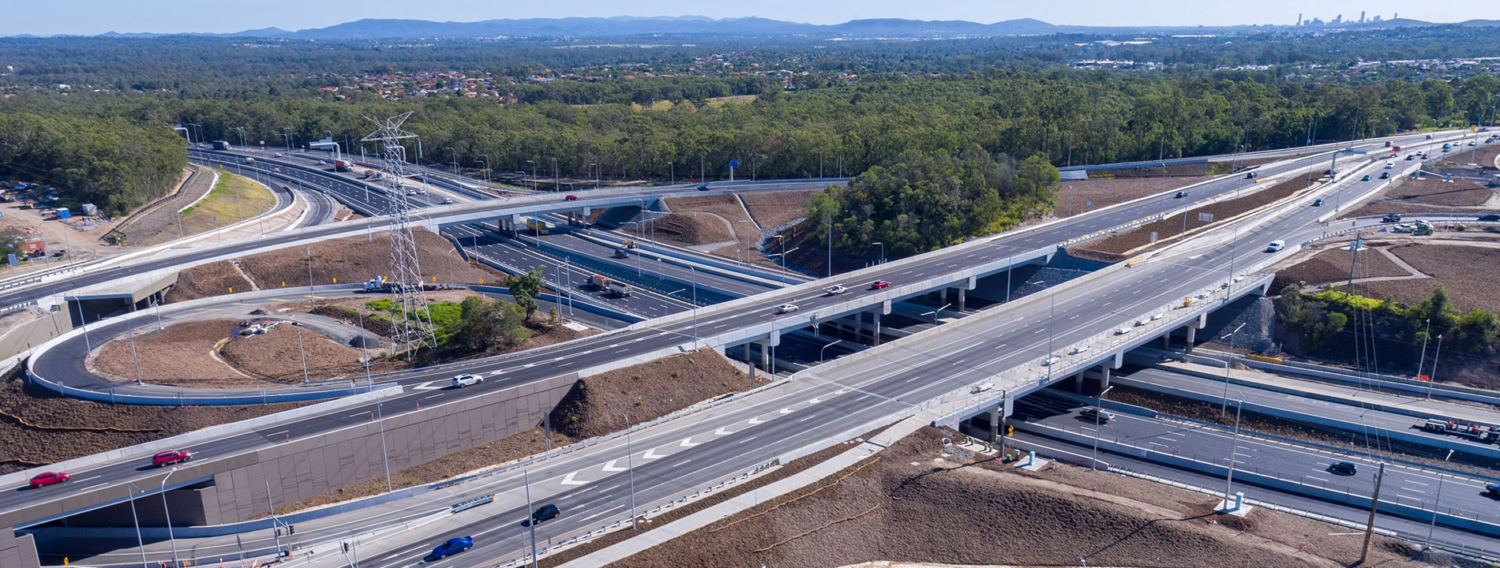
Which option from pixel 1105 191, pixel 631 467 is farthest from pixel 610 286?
pixel 1105 191

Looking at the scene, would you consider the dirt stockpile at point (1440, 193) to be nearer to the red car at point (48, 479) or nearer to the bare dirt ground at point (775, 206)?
the bare dirt ground at point (775, 206)

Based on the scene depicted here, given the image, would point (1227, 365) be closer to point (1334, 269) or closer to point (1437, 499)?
point (1437, 499)

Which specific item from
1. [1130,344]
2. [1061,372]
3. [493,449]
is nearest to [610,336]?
[493,449]

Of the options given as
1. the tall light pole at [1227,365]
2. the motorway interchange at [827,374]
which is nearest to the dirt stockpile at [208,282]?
the motorway interchange at [827,374]

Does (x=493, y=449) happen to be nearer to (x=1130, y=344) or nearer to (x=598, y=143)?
(x=1130, y=344)

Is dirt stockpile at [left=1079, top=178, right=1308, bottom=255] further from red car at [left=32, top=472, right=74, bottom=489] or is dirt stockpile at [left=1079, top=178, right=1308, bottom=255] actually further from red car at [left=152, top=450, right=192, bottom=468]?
red car at [left=32, top=472, right=74, bottom=489]

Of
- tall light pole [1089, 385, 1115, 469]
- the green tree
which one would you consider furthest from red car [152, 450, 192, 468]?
tall light pole [1089, 385, 1115, 469]
